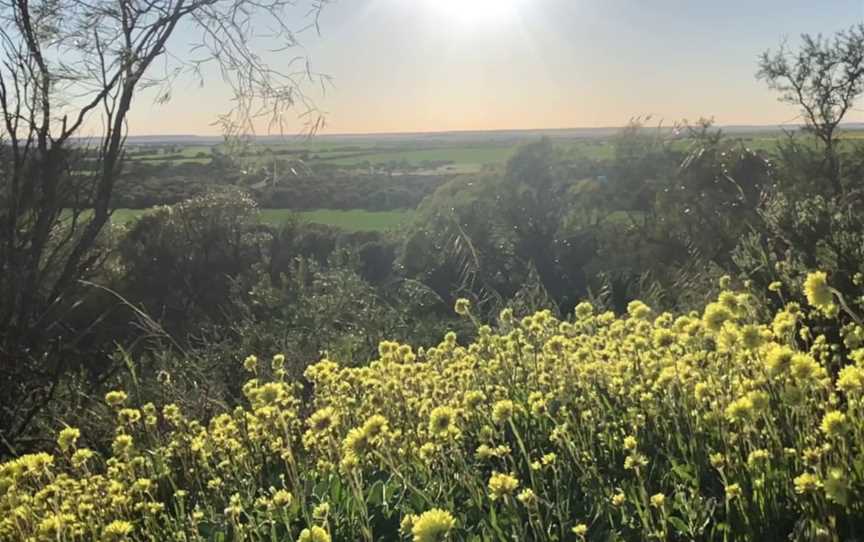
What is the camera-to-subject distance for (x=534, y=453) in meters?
2.61

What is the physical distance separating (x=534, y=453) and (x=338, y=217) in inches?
946

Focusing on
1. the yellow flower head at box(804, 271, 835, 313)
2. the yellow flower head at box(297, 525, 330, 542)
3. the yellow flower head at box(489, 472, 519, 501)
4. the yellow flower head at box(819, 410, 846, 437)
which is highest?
the yellow flower head at box(804, 271, 835, 313)

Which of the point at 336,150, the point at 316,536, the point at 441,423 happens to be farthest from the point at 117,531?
the point at 336,150

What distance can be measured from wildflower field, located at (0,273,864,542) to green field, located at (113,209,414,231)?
40.6 ft

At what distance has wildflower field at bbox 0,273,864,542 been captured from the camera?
6.50 feet

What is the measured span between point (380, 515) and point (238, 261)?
14.5 metres

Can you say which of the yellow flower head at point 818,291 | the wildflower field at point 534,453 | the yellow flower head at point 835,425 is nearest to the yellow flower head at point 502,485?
the wildflower field at point 534,453

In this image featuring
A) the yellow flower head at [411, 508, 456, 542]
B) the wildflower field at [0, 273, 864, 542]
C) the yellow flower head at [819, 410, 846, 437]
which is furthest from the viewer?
the wildflower field at [0, 273, 864, 542]

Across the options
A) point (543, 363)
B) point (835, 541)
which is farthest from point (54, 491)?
point (835, 541)

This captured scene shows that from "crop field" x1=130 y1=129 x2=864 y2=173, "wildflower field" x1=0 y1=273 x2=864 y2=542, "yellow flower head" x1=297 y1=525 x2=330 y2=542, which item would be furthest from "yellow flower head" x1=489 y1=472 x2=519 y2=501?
"crop field" x1=130 y1=129 x2=864 y2=173

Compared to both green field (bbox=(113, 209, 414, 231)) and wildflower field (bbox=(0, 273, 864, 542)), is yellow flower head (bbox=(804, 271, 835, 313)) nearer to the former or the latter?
wildflower field (bbox=(0, 273, 864, 542))

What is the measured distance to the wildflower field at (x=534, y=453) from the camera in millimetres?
1980

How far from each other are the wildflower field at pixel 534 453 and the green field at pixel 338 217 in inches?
487

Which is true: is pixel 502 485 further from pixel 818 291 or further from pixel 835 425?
pixel 818 291
